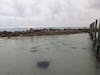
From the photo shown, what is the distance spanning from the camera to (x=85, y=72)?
11.6 metres

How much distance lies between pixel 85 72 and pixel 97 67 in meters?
1.79

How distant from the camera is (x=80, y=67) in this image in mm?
12820

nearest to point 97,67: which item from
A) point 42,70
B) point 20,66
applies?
point 42,70

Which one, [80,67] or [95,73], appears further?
[80,67]

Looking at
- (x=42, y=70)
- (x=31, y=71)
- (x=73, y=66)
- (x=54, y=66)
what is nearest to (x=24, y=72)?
(x=31, y=71)

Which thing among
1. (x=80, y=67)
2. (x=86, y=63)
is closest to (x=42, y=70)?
(x=80, y=67)

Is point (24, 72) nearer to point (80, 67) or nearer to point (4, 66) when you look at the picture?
point (4, 66)

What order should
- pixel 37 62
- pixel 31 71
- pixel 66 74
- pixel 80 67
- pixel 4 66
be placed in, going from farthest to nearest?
pixel 37 62 < pixel 4 66 < pixel 80 67 < pixel 31 71 < pixel 66 74

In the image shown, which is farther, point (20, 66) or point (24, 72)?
point (20, 66)

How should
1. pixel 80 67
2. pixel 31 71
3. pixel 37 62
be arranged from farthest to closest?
pixel 37 62
pixel 80 67
pixel 31 71

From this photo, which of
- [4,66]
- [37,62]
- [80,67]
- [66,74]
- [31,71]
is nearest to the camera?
[66,74]

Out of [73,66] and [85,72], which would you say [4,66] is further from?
[85,72]

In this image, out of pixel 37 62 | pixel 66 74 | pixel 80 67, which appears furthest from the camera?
pixel 37 62

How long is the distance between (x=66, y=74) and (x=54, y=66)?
213cm
